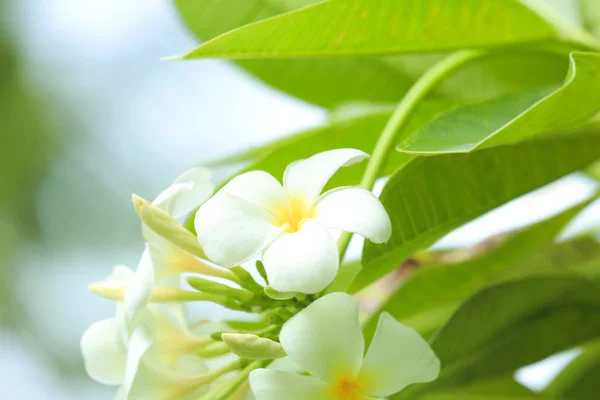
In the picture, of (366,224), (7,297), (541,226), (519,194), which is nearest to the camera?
(366,224)

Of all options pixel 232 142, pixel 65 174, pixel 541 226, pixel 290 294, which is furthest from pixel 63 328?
pixel 290 294

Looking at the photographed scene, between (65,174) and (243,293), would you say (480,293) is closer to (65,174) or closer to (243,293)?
(243,293)

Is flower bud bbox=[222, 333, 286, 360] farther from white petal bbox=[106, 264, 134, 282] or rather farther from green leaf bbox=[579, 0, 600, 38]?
green leaf bbox=[579, 0, 600, 38]

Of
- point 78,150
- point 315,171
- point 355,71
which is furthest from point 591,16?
point 78,150

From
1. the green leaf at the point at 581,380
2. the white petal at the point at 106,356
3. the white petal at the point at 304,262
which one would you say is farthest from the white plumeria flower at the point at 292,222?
the green leaf at the point at 581,380

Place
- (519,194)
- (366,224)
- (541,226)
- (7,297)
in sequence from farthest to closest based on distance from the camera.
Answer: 1. (7,297)
2. (541,226)
3. (519,194)
4. (366,224)

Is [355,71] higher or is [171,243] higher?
[355,71]

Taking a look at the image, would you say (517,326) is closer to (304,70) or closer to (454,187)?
(454,187)
